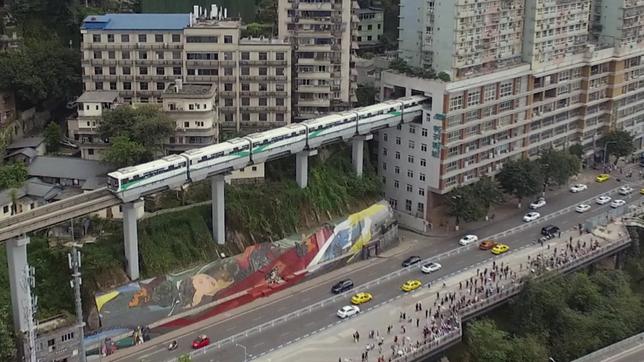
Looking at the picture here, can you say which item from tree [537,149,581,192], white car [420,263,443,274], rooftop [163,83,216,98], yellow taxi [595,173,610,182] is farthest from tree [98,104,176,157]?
yellow taxi [595,173,610,182]

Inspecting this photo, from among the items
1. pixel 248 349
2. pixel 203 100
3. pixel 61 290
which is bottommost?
pixel 248 349

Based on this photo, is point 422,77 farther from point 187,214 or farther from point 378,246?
point 187,214

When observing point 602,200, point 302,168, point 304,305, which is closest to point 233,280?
point 304,305

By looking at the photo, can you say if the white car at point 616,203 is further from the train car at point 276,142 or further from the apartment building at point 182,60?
the apartment building at point 182,60

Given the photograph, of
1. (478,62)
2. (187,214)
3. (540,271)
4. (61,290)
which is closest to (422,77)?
(478,62)

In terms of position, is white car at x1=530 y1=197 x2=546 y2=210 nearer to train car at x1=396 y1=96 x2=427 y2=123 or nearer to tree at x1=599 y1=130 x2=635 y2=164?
tree at x1=599 y1=130 x2=635 y2=164

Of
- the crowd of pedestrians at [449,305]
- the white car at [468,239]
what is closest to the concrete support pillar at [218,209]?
the crowd of pedestrians at [449,305]

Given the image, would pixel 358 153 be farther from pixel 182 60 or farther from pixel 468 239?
pixel 182 60
